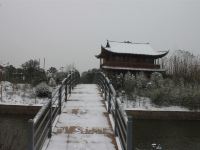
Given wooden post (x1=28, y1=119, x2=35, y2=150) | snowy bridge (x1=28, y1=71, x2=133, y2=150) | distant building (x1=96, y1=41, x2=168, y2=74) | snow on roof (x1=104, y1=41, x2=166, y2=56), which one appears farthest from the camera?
snow on roof (x1=104, y1=41, x2=166, y2=56)

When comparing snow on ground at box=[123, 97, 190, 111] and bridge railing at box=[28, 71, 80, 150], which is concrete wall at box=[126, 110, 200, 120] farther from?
bridge railing at box=[28, 71, 80, 150]

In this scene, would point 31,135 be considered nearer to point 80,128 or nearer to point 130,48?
point 80,128

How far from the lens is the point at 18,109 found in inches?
917

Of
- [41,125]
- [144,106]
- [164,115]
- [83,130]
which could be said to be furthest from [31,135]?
[144,106]

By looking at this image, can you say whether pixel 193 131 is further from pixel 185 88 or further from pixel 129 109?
pixel 185 88

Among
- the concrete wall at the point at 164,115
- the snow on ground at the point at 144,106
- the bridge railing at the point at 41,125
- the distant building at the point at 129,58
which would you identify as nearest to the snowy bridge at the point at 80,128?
the bridge railing at the point at 41,125

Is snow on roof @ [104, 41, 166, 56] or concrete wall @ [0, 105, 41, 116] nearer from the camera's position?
concrete wall @ [0, 105, 41, 116]

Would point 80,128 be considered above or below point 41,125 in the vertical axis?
below

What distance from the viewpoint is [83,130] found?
830cm

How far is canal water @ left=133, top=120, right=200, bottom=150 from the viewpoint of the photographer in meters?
15.4

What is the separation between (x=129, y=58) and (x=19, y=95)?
20021 millimetres

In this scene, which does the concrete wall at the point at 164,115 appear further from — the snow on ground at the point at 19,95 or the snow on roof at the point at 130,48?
the snow on roof at the point at 130,48

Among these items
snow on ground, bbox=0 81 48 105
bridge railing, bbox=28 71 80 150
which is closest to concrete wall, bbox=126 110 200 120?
snow on ground, bbox=0 81 48 105

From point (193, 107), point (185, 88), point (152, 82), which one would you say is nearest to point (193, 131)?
point (193, 107)
